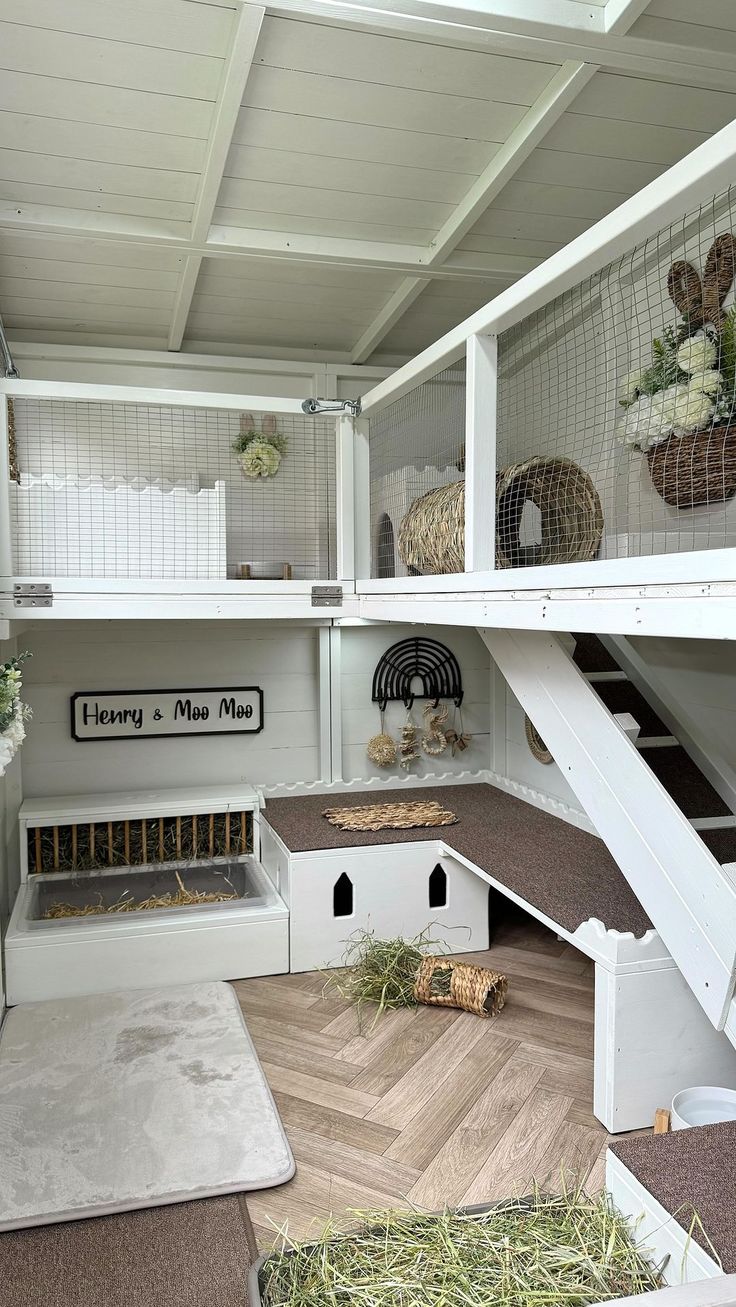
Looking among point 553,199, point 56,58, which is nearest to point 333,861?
point 553,199

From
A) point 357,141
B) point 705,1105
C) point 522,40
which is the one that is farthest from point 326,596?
point 705,1105

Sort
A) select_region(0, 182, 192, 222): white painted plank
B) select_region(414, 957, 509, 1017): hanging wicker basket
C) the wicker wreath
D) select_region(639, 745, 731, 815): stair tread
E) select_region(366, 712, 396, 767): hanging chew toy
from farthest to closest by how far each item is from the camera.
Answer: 1. select_region(366, 712, 396, 767): hanging chew toy
2. select_region(414, 957, 509, 1017): hanging wicker basket
3. select_region(639, 745, 731, 815): stair tread
4. select_region(0, 182, 192, 222): white painted plank
5. the wicker wreath

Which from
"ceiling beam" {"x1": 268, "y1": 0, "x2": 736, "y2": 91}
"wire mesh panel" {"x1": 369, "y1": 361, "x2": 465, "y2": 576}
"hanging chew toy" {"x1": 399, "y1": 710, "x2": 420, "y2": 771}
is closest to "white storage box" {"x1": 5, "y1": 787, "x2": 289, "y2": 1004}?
"hanging chew toy" {"x1": 399, "y1": 710, "x2": 420, "y2": 771}

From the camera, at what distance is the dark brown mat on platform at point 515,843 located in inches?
95.7

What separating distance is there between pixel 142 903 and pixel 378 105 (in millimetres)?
2617

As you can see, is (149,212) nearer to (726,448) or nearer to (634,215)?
(634,215)

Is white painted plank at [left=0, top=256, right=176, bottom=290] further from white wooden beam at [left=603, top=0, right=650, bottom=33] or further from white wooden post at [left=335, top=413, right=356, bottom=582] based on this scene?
white wooden beam at [left=603, top=0, right=650, bottom=33]

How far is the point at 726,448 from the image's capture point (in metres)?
1.68

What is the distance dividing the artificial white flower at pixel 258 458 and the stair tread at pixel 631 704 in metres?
1.44

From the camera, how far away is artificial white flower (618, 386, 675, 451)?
179 centimetres

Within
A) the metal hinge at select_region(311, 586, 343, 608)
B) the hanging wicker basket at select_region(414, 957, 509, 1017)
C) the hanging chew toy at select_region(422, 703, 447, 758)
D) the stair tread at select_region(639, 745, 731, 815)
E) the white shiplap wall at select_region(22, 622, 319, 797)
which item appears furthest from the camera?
the hanging chew toy at select_region(422, 703, 447, 758)

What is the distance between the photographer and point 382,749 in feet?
12.9

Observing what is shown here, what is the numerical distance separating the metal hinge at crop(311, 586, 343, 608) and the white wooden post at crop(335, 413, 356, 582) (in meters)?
0.06

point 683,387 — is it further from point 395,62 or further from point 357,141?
point 357,141
